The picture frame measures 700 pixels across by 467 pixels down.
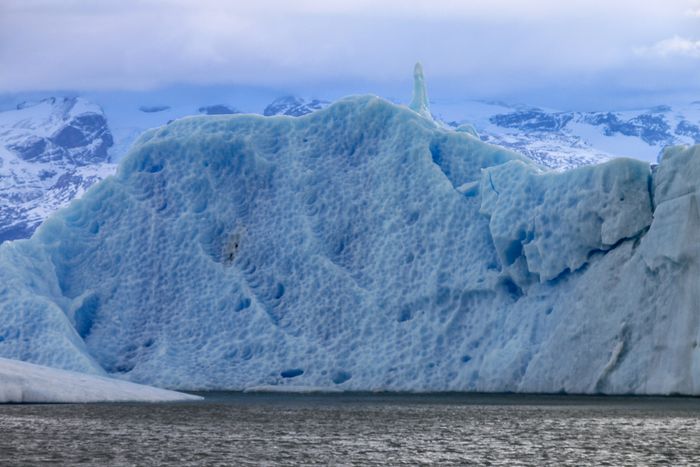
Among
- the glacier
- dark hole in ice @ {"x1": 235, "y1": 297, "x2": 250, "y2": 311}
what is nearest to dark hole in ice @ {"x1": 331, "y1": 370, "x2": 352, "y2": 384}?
the glacier

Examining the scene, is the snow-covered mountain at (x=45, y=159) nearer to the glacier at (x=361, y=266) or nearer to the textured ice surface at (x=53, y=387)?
the glacier at (x=361, y=266)

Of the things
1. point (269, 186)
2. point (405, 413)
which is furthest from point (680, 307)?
point (269, 186)

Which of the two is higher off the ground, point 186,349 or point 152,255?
point 152,255

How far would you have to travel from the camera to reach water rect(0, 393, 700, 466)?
2236 cm

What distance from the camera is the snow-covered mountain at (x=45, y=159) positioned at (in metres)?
166

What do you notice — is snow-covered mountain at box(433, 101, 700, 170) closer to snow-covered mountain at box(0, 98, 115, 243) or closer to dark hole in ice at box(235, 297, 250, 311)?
snow-covered mountain at box(0, 98, 115, 243)

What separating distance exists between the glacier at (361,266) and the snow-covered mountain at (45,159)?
117m

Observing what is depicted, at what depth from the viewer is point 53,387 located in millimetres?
34844

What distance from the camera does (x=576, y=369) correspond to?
127 ft

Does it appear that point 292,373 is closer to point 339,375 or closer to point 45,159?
point 339,375

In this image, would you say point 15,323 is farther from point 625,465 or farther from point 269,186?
point 625,465

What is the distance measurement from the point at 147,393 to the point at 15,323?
822 cm

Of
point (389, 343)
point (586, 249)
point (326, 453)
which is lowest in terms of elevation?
point (326, 453)

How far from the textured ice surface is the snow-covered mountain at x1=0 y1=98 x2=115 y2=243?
416 feet
